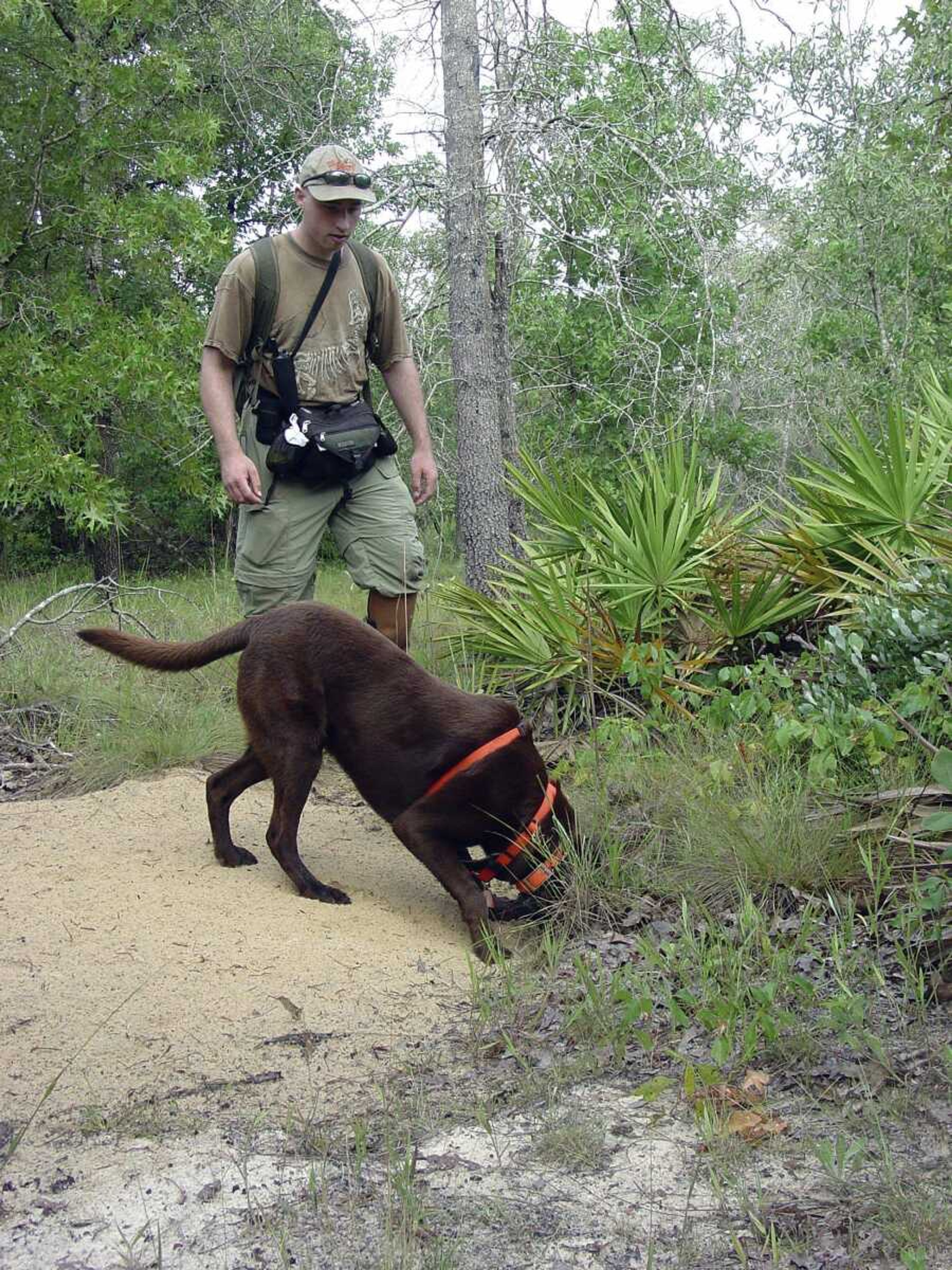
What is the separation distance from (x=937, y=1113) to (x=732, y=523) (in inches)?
166

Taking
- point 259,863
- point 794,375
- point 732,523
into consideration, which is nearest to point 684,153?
point 732,523

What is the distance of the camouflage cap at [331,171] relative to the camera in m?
4.98

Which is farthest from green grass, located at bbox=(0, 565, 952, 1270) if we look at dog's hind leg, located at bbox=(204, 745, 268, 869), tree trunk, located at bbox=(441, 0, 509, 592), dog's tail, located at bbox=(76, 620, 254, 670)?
tree trunk, located at bbox=(441, 0, 509, 592)

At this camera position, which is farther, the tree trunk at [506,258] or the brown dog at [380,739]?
the tree trunk at [506,258]

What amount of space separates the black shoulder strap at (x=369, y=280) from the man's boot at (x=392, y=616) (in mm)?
815

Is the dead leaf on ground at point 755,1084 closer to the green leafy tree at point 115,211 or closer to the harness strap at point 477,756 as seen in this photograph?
the harness strap at point 477,756

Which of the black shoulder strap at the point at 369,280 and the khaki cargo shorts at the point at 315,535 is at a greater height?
the black shoulder strap at the point at 369,280

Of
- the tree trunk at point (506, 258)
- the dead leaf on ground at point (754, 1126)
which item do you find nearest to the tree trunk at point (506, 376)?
the tree trunk at point (506, 258)

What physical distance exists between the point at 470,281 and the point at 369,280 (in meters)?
2.25

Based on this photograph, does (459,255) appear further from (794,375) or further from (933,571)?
(794,375)

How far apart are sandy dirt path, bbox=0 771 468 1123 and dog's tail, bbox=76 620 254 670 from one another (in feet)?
2.41

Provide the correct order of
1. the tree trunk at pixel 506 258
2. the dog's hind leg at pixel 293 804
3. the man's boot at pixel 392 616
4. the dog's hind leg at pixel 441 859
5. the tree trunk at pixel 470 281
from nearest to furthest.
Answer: the dog's hind leg at pixel 441 859 < the dog's hind leg at pixel 293 804 < the man's boot at pixel 392 616 < the tree trunk at pixel 470 281 < the tree trunk at pixel 506 258

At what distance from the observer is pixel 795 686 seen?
18.2ft

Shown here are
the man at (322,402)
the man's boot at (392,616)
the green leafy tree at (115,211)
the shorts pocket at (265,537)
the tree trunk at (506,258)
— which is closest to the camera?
the man at (322,402)
